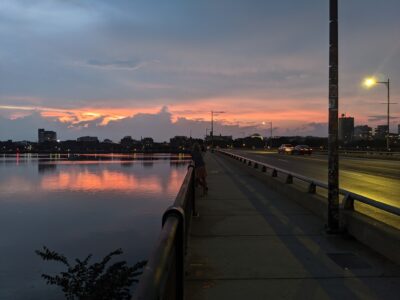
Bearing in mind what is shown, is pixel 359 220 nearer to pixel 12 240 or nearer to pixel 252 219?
pixel 252 219

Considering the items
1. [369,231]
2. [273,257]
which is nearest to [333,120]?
[369,231]

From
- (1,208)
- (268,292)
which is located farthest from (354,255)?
(1,208)

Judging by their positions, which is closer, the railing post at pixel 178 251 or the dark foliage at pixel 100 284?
the railing post at pixel 178 251

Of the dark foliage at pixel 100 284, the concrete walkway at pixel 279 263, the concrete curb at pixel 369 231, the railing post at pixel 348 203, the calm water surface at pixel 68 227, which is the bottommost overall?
the calm water surface at pixel 68 227

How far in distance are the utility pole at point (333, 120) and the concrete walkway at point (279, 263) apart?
52 cm

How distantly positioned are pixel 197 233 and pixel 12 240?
20.9 metres

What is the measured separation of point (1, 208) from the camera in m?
43.7

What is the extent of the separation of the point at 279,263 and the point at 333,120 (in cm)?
338

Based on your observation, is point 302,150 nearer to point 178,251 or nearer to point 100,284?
point 100,284

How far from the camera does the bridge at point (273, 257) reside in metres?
4.71

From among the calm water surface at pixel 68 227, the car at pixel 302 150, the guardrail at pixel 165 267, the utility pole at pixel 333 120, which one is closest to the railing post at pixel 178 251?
the guardrail at pixel 165 267

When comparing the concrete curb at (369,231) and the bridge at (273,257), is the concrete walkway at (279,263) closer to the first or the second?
the bridge at (273,257)

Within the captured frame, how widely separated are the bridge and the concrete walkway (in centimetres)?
1

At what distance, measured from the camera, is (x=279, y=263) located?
7141mm
